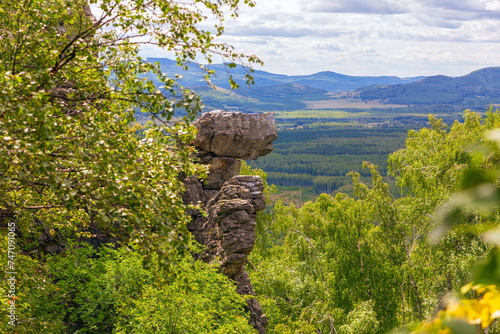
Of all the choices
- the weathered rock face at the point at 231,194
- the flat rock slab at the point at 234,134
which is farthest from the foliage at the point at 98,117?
the flat rock slab at the point at 234,134

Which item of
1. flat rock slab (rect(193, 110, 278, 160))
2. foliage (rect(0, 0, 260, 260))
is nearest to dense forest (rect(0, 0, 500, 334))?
foliage (rect(0, 0, 260, 260))

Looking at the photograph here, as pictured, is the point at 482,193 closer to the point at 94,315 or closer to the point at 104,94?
the point at 104,94

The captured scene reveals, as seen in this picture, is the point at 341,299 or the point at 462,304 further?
the point at 341,299

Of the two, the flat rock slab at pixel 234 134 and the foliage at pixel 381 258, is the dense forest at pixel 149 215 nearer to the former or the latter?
the foliage at pixel 381 258

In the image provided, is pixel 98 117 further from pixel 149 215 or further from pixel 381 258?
pixel 381 258

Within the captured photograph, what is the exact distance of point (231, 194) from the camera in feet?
78.2

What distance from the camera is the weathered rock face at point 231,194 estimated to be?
2280 cm

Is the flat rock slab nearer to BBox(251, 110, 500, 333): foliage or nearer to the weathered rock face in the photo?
the weathered rock face

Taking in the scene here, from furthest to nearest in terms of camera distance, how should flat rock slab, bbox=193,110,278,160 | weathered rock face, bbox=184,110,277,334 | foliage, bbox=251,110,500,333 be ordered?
flat rock slab, bbox=193,110,278,160
foliage, bbox=251,110,500,333
weathered rock face, bbox=184,110,277,334

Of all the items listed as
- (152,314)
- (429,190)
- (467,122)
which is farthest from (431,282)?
(152,314)

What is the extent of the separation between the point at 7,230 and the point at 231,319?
31.5 ft

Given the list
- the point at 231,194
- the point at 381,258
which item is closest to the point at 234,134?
the point at 231,194

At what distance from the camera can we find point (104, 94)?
10.1 m

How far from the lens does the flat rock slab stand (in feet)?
92.0
